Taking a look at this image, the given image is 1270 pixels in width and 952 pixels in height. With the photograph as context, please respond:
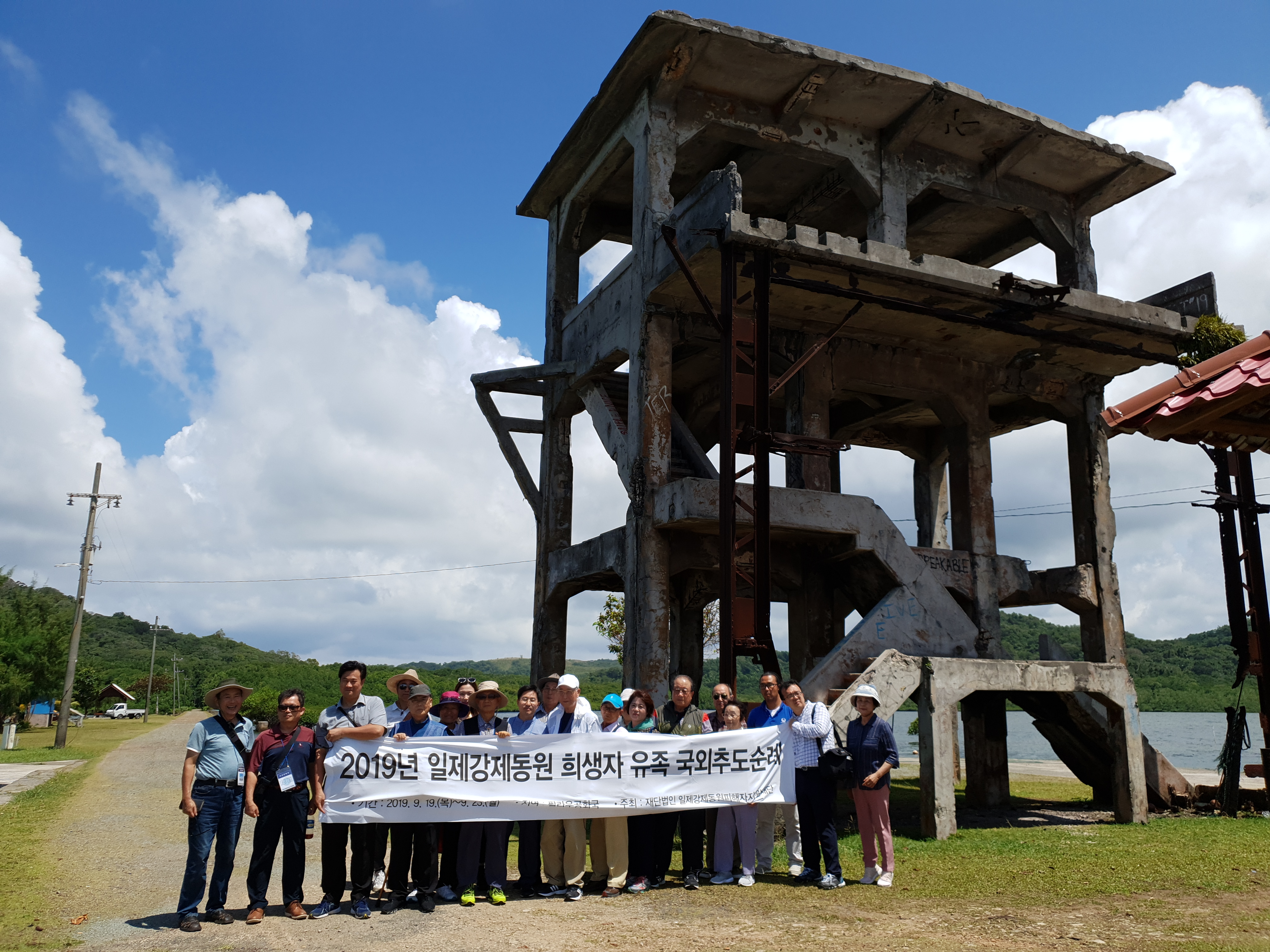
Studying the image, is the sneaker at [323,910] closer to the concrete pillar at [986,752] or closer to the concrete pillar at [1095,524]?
the concrete pillar at [986,752]

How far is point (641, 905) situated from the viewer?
791cm

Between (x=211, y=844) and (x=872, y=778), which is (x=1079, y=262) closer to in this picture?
(x=872, y=778)

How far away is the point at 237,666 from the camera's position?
8994 centimetres

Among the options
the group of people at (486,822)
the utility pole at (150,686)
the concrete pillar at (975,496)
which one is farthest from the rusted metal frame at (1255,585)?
the utility pole at (150,686)

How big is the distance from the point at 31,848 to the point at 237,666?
85066 millimetres

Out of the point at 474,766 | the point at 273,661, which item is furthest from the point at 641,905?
the point at 273,661

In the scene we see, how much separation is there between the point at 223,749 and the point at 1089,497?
57.4 feet

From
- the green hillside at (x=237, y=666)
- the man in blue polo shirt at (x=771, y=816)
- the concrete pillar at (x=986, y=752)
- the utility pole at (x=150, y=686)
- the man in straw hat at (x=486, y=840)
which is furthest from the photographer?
the utility pole at (x=150, y=686)

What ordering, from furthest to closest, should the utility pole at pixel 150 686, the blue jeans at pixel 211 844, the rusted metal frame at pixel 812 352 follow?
the utility pole at pixel 150 686 → the rusted metal frame at pixel 812 352 → the blue jeans at pixel 211 844

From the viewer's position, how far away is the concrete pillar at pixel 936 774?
39.6 feet

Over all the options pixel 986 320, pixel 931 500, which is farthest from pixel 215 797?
pixel 931 500

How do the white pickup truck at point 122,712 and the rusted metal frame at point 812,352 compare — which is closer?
the rusted metal frame at point 812,352

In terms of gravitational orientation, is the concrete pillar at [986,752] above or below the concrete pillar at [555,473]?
below

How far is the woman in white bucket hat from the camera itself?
28.8ft
